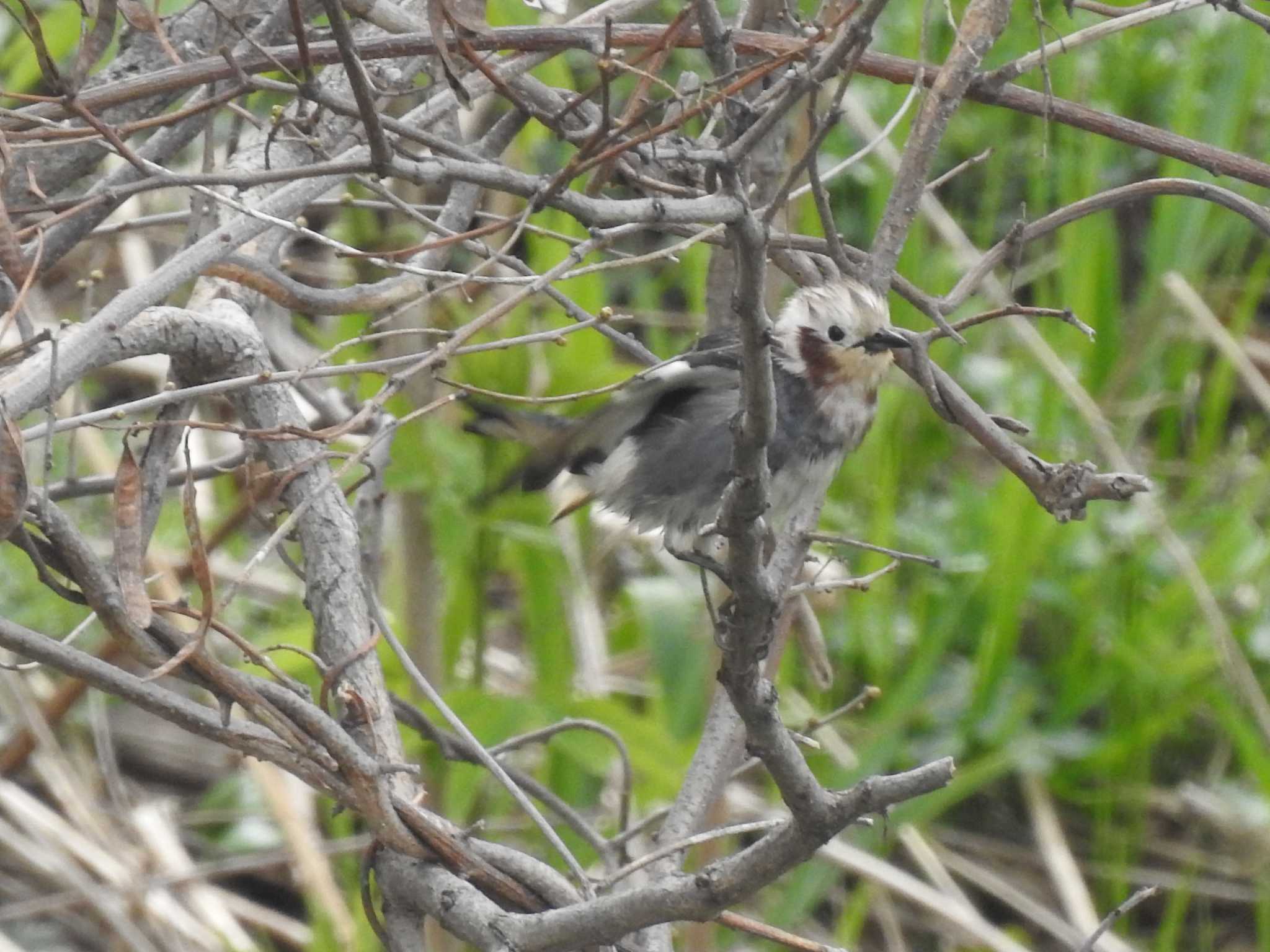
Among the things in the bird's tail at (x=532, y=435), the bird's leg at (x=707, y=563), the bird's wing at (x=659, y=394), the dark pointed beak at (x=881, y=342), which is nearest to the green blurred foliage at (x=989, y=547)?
the bird's wing at (x=659, y=394)

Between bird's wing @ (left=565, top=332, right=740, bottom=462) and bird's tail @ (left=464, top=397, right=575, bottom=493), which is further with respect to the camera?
bird's tail @ (left=464, top=397, right=575, bottom=493)

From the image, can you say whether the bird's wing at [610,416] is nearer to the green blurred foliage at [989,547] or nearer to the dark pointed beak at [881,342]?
the dark pointed beak at [881,342]

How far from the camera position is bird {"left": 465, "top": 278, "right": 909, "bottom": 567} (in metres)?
2.36

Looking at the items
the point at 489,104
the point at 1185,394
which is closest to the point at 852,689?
the point at 1185,394

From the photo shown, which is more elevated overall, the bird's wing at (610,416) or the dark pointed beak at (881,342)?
the dark pointed beak at (881,342)

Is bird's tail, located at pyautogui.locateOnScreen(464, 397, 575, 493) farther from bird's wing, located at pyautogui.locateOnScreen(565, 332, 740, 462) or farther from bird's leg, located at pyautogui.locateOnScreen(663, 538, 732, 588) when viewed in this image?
bird's leg, located at pyautogui.locateOnScreen(663, 538, 732, 588)

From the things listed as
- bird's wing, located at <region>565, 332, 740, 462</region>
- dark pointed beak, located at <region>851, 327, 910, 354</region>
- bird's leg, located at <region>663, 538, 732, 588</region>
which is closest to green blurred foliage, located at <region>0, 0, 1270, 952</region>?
bird's wing, located at <region>565, 332, 740, 462</region>

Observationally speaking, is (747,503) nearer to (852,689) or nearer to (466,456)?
(466,456)

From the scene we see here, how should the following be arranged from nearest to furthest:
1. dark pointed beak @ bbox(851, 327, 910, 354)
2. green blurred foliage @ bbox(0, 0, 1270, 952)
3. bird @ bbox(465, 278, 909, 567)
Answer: dark pointed beak @ bbox(851, 327, 910, 354), bird @ bbox(465, 278, 909, 567), green blurred foliage @ bbox(0, 0, 1270, 952)

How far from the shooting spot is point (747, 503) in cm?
136

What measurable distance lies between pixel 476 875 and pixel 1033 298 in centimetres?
328

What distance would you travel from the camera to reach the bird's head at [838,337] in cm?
233

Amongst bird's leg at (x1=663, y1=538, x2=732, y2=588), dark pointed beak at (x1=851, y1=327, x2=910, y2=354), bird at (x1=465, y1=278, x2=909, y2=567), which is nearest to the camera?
bird's leg at (x1=663, y1=538, x2=732, y2=588)

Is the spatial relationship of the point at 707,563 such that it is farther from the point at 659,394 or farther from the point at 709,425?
the point at 709,425
